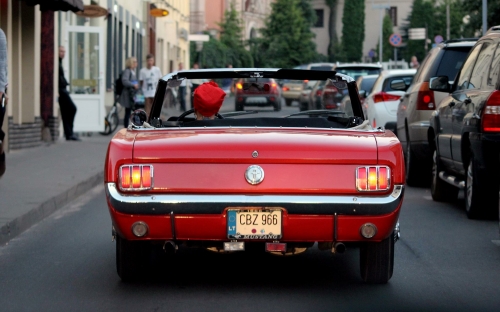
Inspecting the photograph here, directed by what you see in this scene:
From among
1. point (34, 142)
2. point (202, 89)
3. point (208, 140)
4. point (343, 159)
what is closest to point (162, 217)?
point (208, 140)

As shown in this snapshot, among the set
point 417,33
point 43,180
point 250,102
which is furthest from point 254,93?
point 417,33

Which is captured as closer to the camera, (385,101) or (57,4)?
(385,101)

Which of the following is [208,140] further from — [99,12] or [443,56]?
[99,12]

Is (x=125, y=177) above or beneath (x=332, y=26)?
above

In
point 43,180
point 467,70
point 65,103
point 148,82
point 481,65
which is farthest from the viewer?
point 148,82

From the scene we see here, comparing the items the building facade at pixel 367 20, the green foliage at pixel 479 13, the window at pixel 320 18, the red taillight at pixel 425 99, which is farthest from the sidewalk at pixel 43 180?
the window at pixel 320 18

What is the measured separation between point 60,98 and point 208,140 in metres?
17.1

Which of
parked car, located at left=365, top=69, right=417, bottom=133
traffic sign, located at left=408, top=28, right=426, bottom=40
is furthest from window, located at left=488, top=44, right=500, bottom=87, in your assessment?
traffic sign, located at left=408, top=28, right=426, bottom=40

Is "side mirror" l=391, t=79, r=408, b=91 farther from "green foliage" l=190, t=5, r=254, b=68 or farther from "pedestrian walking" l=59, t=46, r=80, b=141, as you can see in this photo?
"green foliage" l=190, t=5, r=254, b=68

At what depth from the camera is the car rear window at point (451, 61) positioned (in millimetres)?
14062

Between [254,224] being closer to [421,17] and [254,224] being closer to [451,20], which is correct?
[451,20]

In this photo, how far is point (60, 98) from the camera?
23172mm

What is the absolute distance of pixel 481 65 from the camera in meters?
10.8

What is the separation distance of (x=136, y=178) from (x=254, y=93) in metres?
1.74
